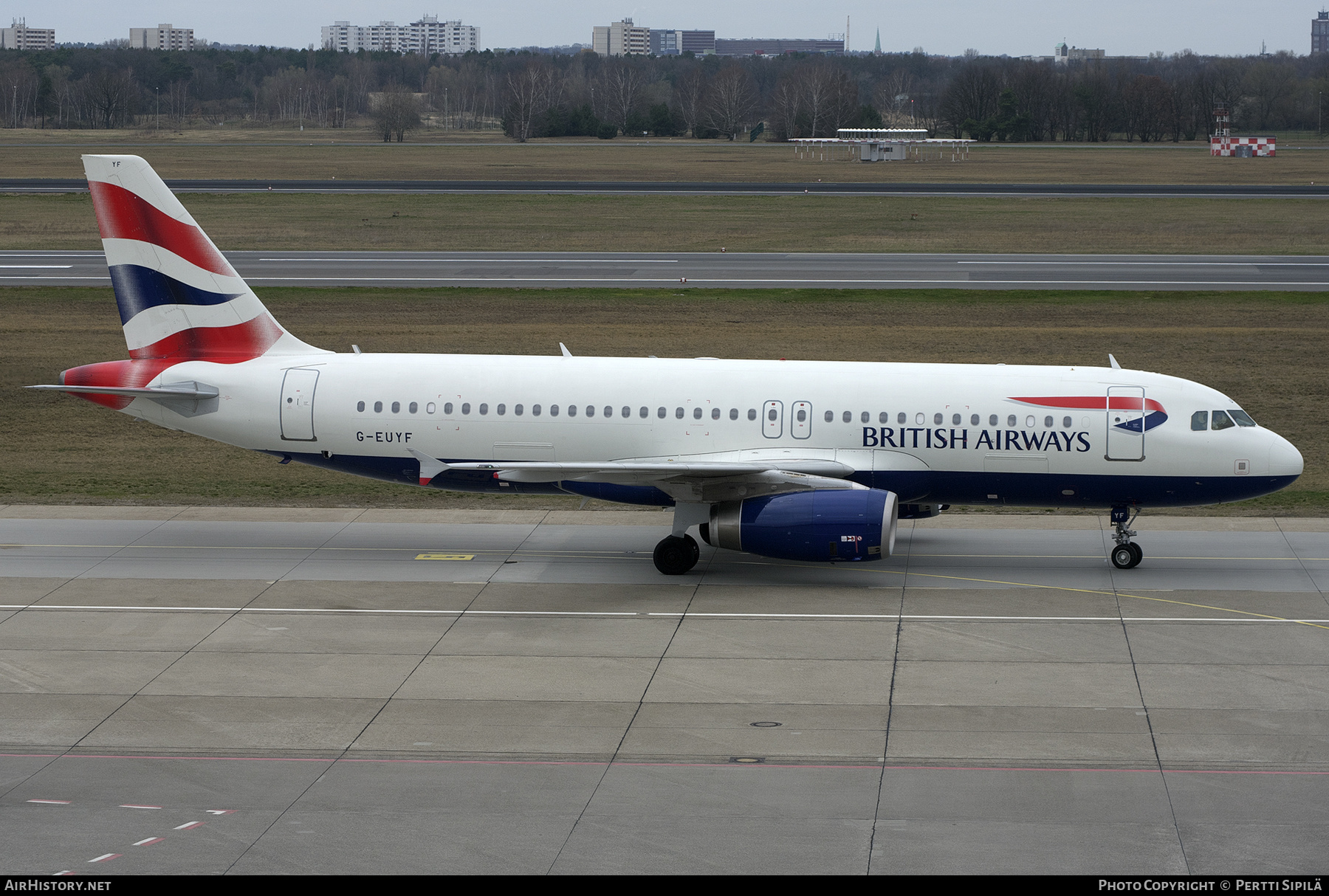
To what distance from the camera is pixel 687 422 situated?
2727 cm

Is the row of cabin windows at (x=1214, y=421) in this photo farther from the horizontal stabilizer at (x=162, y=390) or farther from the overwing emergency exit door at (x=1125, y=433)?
the horizontal stabilizer at (x=162, y=390)

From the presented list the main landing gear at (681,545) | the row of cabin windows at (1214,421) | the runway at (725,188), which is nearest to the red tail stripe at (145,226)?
the main landing gear at (681,545)

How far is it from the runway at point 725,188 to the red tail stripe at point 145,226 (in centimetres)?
7437

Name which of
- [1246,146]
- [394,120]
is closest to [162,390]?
[1246,146]

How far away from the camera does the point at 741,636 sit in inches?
917

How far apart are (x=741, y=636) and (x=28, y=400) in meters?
27.8

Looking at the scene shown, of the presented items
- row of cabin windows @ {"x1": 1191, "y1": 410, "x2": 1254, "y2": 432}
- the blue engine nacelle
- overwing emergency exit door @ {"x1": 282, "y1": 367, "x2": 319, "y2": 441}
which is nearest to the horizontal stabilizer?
overwing emergency exit door @ {"x1": 282, "y1": 367, "x2": 319, "y2": 441}

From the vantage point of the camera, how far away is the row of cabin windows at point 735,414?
1038 inches

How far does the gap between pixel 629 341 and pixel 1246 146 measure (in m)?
120

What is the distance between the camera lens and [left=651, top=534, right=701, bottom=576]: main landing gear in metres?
26.8

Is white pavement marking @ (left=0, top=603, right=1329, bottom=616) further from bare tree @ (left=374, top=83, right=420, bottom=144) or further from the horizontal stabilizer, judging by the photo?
bare tree @ (left=374, top=83, right=420, bottom=144)

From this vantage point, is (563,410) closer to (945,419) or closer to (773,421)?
(773,421)

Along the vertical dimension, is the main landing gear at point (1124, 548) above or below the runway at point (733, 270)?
below

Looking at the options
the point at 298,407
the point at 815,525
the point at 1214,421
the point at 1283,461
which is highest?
the point at 1214,421
